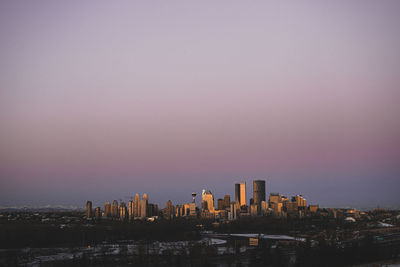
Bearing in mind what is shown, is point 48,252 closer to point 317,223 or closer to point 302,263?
point 302,263

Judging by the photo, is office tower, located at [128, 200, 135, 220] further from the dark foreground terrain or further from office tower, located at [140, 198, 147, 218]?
the dark foreground terrain

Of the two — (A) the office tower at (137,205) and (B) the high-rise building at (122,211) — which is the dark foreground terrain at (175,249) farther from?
(A) the office tower at (137,205)

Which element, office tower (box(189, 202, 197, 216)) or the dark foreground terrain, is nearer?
the dark foreground terrain

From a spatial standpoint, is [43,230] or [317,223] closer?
[43,230]

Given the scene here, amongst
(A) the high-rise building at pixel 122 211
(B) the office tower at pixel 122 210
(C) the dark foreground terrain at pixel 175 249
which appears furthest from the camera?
(B) the office tower at pixel 122 210

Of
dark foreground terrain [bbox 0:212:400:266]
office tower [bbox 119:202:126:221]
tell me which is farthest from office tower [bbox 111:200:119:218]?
dark foreground terrain [bbox 0:212:400:266]

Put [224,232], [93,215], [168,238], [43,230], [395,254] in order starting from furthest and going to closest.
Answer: [93,215] < [224,232] < [168,238] < [43,230] < [395,254]

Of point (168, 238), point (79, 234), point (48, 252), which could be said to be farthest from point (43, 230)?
point (168, 238)

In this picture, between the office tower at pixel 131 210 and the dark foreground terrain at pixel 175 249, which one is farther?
the office tower at pixel 131 210

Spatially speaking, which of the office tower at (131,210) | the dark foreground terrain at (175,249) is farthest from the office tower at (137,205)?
the dark foreground terrain at (175,249)

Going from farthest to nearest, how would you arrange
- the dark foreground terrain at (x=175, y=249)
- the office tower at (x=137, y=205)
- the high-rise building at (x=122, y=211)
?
1. the office tower at (x=137, y=205)
2. the high-rise building at (x=122, y=211)
3. the dark foreground terrain at (x=175, y=249)

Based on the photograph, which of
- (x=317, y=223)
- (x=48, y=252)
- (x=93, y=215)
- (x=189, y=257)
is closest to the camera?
(x=189, y=257)
